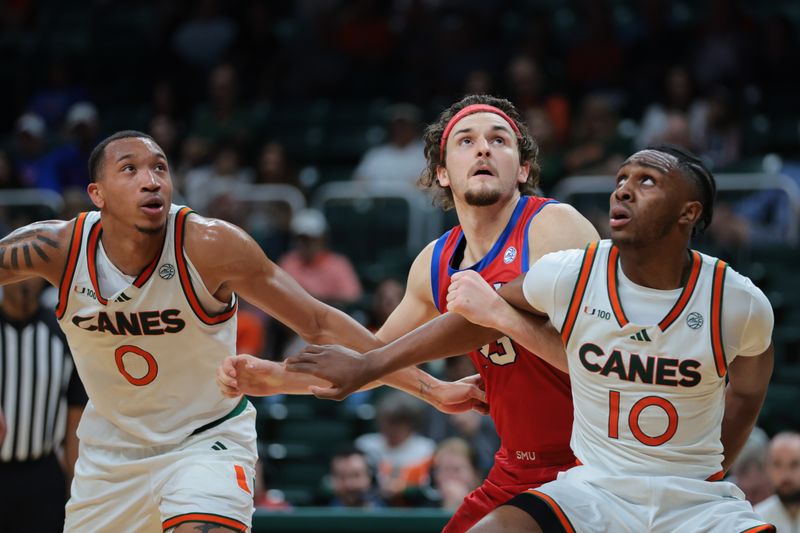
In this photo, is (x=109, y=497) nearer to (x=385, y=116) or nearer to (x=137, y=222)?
(x=137, y=222)

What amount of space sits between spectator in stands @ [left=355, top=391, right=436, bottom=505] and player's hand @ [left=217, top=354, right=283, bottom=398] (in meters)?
4.06

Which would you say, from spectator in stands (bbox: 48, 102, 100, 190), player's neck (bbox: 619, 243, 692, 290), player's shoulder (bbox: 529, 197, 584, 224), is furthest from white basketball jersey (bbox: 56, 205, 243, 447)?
spectator in stands (bbox: 48, 102, 100, 190)

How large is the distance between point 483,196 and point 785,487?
3.37m

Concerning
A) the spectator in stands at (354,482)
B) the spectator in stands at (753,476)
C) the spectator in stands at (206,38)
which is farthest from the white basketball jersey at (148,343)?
the spectator in stands at (206,38)

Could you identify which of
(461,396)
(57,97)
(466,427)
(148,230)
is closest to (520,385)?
(461,396)

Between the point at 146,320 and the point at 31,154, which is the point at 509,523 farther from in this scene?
the point at 31,154

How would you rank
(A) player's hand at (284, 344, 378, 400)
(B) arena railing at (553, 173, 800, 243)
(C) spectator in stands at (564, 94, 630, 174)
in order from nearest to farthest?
(A) player's hand at (284, 344, 378, 400)
(B) arena railing at (553, 173, 800, 243)
(C) spectator in stands at (564, 94, 630, 174)

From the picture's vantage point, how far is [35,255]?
5500 mm

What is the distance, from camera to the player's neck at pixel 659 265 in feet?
15.4

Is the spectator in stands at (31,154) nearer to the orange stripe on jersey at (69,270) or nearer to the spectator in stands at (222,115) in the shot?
the spectator in stands at (222,115)

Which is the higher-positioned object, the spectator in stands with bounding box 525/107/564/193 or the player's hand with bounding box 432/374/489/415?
the spectator in stands with bounding box 525/107/564/193

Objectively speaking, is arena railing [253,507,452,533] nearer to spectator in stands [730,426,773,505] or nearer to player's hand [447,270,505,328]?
spectator in stands [730,426,773,505]

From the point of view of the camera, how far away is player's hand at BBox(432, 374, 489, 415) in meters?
5.65

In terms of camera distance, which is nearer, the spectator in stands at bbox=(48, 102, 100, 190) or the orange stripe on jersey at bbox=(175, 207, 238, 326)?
the orange stripe on jersey at bbox=(175, 207, 238, 326)
